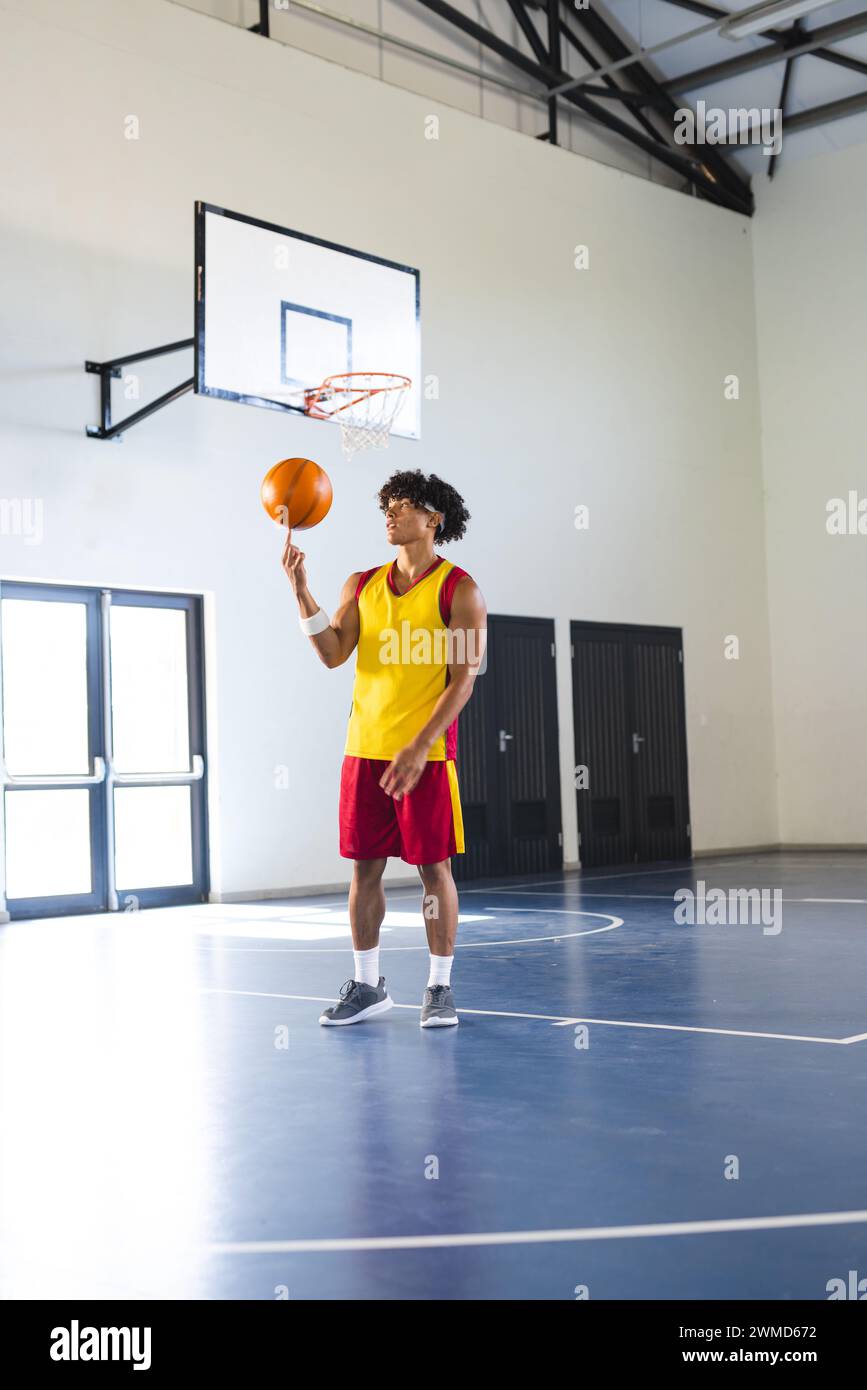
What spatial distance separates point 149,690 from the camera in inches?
390

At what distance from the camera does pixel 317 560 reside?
10875mm

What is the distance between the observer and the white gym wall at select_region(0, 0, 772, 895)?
30.6 feet

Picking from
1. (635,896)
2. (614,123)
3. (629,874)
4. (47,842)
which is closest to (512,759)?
(629,874)

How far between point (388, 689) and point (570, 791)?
8.41m

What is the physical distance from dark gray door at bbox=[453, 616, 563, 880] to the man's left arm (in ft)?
23.4

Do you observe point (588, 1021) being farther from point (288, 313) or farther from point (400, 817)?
point (288, 313)

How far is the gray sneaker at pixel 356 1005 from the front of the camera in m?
4.67

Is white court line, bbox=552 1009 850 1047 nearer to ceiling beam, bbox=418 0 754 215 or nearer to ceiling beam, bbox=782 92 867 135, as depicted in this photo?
ceiling beam, bbox=418 0 754 215

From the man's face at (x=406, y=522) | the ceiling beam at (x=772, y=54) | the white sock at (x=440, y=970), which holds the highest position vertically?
the ceiling beam at (x=772, y=54)

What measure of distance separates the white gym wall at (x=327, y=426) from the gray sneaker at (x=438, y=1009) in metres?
5.47

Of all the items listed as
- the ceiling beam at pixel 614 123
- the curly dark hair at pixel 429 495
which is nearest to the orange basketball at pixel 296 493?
the curly dark hair at pixel 429 495

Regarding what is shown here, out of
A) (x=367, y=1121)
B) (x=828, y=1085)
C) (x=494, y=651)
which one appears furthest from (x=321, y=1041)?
(x=494, y=651)

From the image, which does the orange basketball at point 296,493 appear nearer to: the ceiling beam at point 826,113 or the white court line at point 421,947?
the white court line at point 421,947
